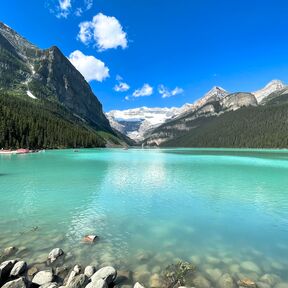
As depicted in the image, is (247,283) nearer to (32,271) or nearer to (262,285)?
(262,285)

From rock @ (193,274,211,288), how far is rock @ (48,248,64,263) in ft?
23.7

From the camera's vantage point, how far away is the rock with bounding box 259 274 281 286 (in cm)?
1351

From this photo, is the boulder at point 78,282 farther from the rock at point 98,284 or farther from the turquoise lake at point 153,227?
the turquoise lake at point 153,227

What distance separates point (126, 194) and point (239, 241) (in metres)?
18.4

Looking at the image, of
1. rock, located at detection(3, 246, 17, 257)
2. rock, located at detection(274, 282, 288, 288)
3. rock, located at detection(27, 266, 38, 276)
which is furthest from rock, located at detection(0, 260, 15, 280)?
rock, located at detection(274, 282, 288, 288)

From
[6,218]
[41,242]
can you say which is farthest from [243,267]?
[6,218]

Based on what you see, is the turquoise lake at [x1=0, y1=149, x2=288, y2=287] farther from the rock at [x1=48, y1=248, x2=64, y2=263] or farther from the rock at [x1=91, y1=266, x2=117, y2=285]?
the rock at [x1=91, y1=266, x2=117, y2=285]

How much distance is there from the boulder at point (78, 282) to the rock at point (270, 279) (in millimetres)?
8075

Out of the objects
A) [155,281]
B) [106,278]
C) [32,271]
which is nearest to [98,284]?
[106,278]

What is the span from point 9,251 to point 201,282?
10.4 m

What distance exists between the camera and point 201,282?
13.6 meters

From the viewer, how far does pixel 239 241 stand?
19047 mm

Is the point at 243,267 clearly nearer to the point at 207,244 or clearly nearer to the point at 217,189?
the point at 207,244

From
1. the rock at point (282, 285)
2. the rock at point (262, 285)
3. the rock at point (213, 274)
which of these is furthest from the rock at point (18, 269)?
the rock at point (282, 285)
